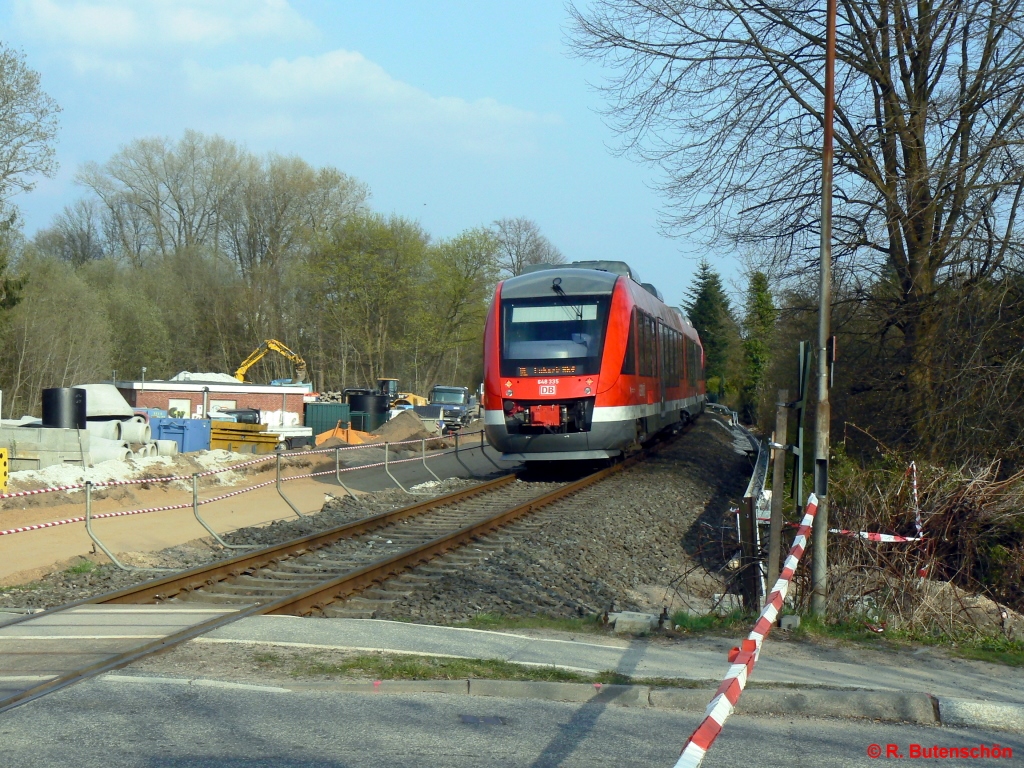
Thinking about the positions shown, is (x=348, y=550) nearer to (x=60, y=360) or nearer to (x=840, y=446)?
(x=840, y=446)

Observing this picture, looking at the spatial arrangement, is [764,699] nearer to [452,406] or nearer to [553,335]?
[553,335]

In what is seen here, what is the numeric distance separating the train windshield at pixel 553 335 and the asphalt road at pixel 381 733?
38.8 ft

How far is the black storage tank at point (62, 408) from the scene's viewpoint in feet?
82.7

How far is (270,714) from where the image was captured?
16.5ft

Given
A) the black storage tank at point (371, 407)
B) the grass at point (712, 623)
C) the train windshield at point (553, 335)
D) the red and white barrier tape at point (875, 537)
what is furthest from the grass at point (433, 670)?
the black storage tank at point (371, 407)

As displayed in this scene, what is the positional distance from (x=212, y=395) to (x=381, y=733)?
44.7 metres

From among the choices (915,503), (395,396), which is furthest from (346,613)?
(395,396)

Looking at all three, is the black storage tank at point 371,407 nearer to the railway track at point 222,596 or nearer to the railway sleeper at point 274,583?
the railway track at point 222,596

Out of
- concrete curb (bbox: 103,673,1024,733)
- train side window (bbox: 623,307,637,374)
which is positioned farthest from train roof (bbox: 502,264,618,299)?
concrete curb (bbox: 103,673,1024,733)

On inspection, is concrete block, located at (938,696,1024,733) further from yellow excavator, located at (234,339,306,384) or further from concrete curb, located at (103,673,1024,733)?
yellow excavator, located at (234,339,306,384)

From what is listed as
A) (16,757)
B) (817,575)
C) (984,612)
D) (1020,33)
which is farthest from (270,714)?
(1020,33)

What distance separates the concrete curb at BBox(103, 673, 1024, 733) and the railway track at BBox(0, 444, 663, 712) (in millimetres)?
694

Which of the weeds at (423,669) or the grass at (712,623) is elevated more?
the weeds at (423,669)

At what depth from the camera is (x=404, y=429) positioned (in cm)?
3438
